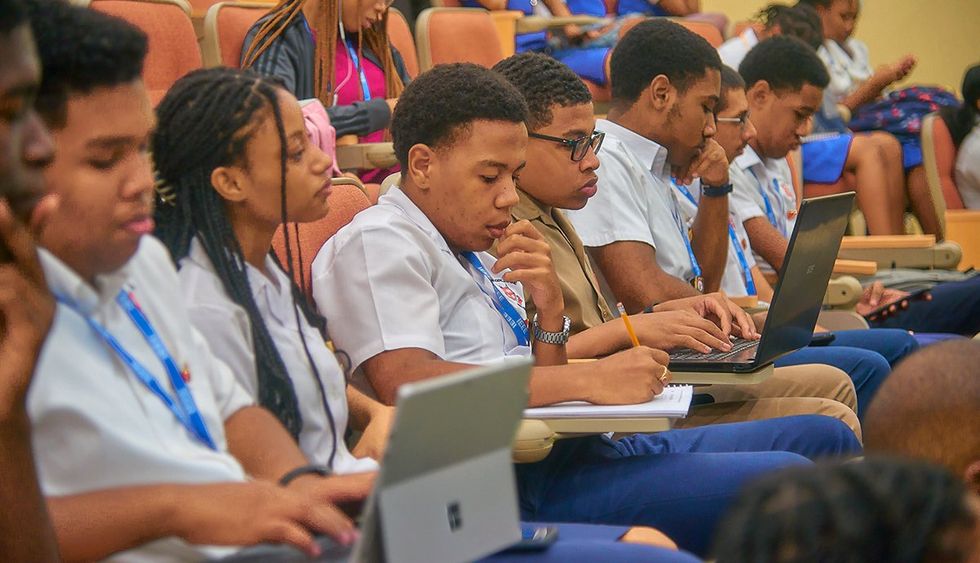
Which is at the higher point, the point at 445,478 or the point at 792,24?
the point at 445,478

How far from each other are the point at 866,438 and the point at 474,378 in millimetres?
539

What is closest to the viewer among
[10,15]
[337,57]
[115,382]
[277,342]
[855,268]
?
[10,15]

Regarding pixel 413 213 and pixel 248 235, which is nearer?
pixel 248 235

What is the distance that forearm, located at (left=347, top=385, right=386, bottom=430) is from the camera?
1.75 metres

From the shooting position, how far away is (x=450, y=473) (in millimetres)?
1279

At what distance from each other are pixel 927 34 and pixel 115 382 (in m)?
7.93

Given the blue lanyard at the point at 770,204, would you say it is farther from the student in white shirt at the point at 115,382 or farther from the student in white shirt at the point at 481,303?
the student in white shirt at the point at 115,382

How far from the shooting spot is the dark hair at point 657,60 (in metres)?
3.10

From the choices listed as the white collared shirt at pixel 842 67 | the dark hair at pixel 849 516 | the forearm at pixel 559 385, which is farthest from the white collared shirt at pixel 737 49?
the dark hair at pixel 849 516

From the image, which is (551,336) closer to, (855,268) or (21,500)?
(21,500)

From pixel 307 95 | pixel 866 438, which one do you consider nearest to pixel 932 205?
pixel 307 95

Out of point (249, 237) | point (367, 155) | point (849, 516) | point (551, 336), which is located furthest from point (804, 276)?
point (849, 516)

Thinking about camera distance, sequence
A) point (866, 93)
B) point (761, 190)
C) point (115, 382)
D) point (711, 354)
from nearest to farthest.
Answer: point (115, 382)
point (711, 354)
point (761, 190)
point (866, 93)

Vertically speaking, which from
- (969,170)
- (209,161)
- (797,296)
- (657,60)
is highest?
(209,161)
